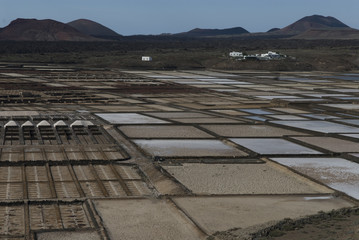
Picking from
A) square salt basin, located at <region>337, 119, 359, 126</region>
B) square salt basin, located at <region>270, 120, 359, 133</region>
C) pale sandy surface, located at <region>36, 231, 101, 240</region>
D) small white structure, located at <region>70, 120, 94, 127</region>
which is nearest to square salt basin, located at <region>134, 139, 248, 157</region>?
small white structure, located at <region>70, 120, 94, 127</region>

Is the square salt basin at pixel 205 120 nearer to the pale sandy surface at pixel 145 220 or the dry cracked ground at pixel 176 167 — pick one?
the dry cracked ground at pixel 176 167

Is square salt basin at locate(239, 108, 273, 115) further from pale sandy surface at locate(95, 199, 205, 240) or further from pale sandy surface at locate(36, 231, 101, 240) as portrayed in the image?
pale sandy surface at locate(36, 231, 101, 240)

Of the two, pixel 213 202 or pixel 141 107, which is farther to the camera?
pixel 141 107

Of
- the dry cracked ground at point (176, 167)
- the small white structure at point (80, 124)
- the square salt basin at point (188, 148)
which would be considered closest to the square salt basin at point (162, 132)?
the dry cracked ground at point (176, 167)

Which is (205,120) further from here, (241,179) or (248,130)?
(241,179)

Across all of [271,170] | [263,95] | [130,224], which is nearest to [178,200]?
[130,224]

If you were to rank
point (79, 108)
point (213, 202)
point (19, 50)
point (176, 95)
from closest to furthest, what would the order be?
point (213, 202) → point (79, 108) → point (176, 95) → point (19, 50)

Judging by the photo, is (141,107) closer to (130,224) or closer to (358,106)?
(358,106)
